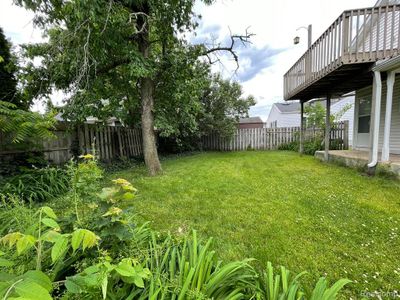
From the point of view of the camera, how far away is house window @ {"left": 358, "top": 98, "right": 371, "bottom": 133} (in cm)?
710

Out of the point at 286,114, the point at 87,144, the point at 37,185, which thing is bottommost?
the point at 37,185

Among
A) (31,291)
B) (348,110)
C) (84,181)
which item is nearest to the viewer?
(31,291)

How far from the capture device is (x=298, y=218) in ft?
9.39

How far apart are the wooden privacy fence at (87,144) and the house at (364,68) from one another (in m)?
5.89

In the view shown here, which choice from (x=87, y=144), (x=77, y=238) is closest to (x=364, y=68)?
(x=77, y=238)

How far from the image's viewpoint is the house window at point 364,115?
23.3ft

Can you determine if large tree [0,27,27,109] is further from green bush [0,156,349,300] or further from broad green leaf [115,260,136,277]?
broad green leaf [115,260,136,277]

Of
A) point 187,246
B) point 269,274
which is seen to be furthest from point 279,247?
point 187,246

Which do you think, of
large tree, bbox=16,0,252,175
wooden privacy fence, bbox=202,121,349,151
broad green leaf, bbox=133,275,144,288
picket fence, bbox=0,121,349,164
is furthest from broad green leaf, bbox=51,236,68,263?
wooden privacy fence, bbox=202,121,349,151

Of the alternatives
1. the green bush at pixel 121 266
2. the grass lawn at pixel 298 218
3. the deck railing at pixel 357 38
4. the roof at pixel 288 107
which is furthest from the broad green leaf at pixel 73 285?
the roof at pixel 288 107

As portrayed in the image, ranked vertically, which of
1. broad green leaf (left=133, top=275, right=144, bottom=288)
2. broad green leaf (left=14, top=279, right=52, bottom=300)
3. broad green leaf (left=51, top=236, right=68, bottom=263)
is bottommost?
broad green leaf (left=133, top=275, right=144, bottom=288)

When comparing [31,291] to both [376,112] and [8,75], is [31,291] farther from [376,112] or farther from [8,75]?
[8,75]

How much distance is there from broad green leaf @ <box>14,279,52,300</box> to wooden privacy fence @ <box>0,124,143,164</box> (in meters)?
3.60

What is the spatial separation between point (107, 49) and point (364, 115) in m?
8.73
